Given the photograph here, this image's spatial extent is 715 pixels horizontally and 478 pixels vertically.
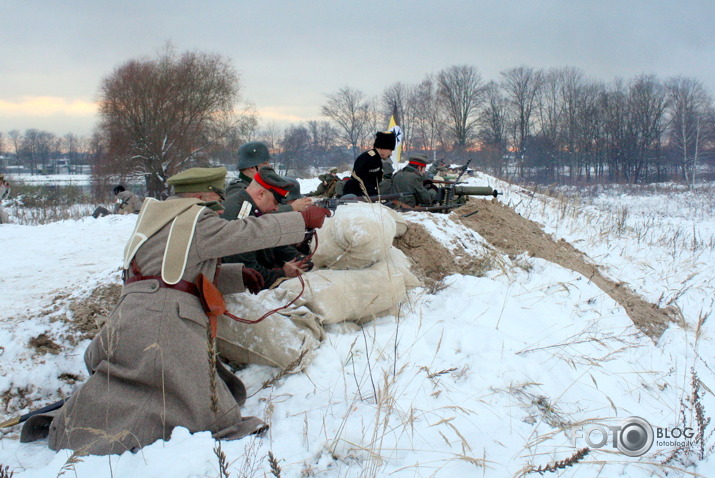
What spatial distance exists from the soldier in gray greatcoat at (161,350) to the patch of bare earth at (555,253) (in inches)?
132

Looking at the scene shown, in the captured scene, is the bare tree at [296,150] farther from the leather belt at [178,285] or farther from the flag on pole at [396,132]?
the leather belt at [178,285]

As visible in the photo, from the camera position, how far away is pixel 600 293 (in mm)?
3881

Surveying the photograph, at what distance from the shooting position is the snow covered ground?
1.76 metres

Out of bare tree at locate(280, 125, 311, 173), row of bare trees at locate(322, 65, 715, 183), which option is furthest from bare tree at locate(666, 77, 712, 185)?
bare tree at locate(280, 125, 311, 173)

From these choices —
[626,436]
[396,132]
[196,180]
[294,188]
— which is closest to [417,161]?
[396,132]

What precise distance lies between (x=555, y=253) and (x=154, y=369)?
4.62 meters

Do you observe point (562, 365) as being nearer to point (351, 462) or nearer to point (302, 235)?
point (351, 462)

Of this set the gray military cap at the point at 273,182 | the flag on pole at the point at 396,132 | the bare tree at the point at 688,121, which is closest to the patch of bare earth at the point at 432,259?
the gray military cap at the point at 273,182

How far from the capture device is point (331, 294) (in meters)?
2.89

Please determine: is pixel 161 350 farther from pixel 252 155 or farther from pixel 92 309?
pixel 252 155

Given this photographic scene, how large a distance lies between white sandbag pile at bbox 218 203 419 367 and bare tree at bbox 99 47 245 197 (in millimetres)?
24899

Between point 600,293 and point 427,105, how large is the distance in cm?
→ 3922

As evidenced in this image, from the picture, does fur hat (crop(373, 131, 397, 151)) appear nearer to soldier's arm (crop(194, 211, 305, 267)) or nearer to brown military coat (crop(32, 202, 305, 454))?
soldier's arm (crop(194, 211, 305, 267))

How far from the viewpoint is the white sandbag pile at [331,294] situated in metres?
2.50
